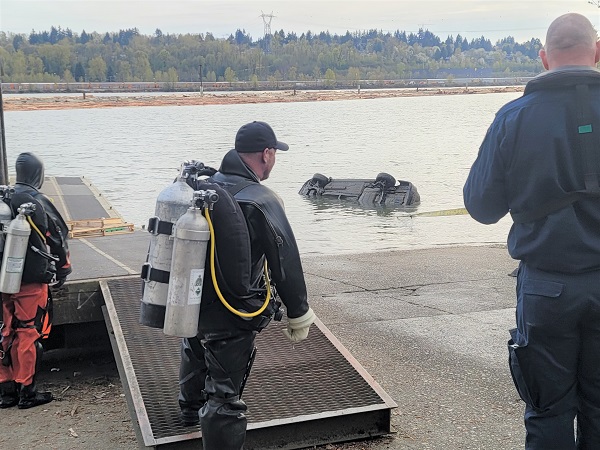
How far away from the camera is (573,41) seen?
3406mm

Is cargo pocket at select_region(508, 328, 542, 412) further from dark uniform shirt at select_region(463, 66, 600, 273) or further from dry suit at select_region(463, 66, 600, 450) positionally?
dark uniform shirt at select_region(463, 66, 600, 273)

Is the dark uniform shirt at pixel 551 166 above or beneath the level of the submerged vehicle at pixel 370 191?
above

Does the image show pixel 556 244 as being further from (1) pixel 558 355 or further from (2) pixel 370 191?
(2) pixel 370 191

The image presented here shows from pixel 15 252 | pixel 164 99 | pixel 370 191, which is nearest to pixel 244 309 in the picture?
pixel 15 252

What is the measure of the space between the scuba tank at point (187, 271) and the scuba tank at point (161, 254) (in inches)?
4.7

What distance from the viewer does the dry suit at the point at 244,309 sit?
13.2 ft

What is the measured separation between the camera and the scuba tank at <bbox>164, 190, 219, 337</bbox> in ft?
12.4

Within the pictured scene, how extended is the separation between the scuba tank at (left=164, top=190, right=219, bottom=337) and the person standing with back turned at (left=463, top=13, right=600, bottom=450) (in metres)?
1.40

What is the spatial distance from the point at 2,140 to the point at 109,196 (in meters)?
26.7

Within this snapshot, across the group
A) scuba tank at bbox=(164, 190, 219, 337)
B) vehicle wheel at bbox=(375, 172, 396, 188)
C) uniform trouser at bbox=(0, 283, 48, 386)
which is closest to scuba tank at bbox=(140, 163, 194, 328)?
scuba tank at bbox=(164, 190, 219, 337)

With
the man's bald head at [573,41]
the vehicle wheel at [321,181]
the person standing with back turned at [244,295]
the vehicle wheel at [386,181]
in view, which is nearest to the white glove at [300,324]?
the person standing with back turned at [244,295]

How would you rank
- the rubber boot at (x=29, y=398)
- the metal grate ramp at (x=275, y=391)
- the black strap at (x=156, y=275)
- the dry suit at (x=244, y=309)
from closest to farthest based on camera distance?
the black strap at (x=156, y=275)
the dry suit at (x=244, y=309)
the metal grate ramp at (x=275, y=391)
the rubber boot at (x=29, y=398)

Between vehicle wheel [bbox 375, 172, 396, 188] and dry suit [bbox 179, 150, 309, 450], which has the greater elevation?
dry suit [bbox 179, 150, 309, 450]

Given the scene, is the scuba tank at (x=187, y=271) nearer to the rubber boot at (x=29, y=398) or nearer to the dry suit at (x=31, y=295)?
the dry suit at (x=31, y=295)
